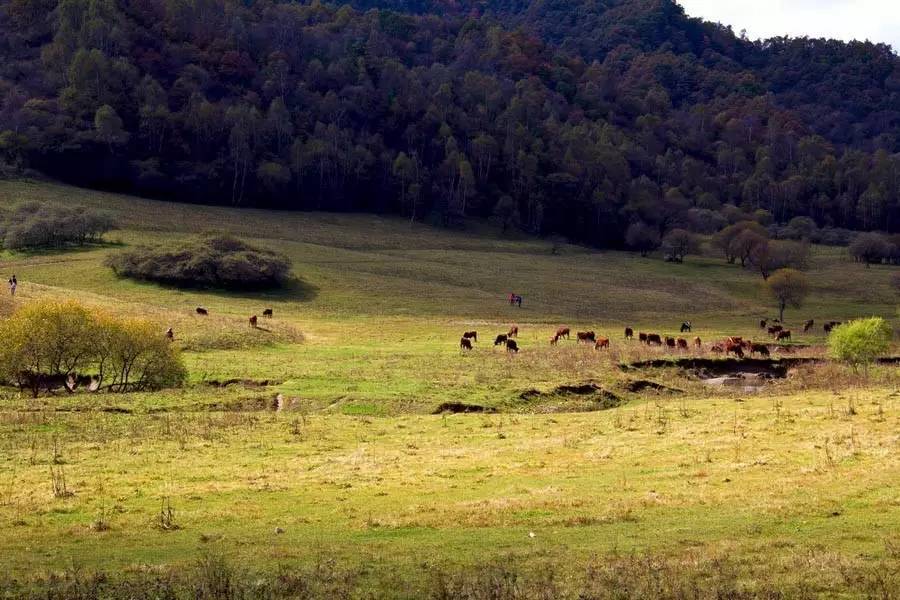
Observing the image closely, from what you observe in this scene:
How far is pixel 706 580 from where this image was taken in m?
14.9

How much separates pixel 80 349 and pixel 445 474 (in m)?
21.8

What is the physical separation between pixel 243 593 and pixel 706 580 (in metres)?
7.19

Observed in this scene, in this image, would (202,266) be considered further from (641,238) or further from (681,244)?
(641,238)

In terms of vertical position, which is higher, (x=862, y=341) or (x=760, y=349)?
(x=862, y=341)

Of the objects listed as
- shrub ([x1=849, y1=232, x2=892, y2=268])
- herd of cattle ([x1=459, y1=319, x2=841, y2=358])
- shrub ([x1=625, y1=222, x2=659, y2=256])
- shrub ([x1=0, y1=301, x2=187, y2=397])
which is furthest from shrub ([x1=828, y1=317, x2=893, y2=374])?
shrub ([x1=625, y1=222, x2=659, y2=256])

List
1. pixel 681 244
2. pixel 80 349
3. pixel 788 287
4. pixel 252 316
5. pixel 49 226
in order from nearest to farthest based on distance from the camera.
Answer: pixel 80 349 → pixel 252 316 → pixel 788 287 → pixel 49 226 → pixel 681 244

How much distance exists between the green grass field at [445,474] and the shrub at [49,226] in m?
36.4

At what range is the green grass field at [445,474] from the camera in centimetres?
1580

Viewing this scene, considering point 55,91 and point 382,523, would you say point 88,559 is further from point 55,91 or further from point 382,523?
point 55,91

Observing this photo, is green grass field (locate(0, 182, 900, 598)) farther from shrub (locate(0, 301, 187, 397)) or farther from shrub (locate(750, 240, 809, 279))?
shrub (locate(750, 240, 809, 279))

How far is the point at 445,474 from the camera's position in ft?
80.2

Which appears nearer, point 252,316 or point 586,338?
point 586,338

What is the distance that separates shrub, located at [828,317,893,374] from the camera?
163ft

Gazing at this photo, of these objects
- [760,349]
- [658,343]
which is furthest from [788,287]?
[760,349]
